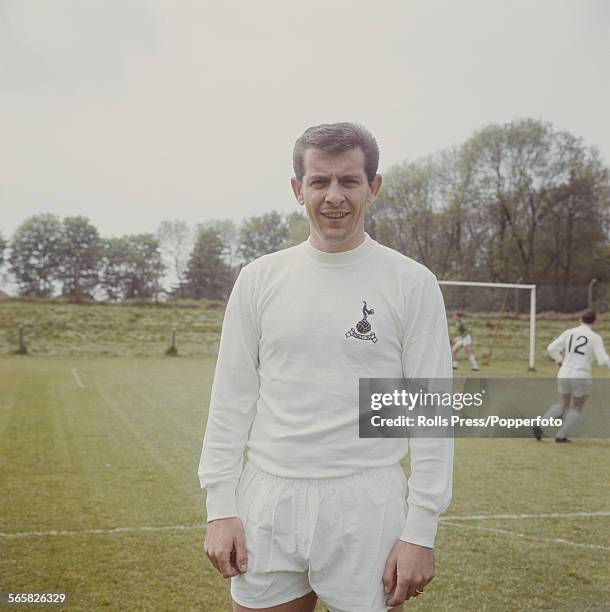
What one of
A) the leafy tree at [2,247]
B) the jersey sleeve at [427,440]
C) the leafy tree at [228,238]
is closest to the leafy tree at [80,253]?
the leafy tree at [2,247]

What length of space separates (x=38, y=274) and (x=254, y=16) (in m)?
3.33

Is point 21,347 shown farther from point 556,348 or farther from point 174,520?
point 556,348

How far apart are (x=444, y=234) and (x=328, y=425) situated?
7.75 meters

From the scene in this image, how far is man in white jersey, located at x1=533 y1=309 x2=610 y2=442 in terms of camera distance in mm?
5273

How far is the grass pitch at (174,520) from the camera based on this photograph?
8.39 feet

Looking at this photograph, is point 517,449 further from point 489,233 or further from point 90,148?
point 489,233

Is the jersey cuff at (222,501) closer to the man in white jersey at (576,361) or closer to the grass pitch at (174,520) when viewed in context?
the grass pitch at (174,520)

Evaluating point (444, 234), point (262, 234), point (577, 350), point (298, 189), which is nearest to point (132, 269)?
point (262, 234)

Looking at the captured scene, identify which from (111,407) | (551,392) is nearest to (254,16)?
(111,407)

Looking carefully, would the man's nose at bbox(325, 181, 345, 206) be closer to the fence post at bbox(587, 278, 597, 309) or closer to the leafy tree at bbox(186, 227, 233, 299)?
the leafy tree at bbox(186, 227, 233, 299)

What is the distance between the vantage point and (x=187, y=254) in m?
6.62

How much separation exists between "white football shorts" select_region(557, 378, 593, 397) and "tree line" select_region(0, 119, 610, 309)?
2.29 m

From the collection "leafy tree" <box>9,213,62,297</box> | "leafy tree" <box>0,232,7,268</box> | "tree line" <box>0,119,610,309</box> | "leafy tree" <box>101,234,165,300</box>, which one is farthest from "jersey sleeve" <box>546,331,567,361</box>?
"leafy tree" <box>0,232,7,268</box>

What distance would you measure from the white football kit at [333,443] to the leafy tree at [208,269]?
17.0 ft
